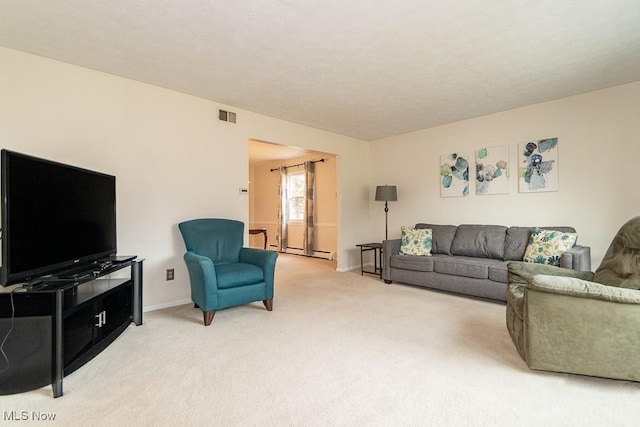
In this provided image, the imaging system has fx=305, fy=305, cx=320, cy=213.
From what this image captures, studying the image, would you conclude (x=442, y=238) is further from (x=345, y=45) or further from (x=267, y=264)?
(x=345, y=45)

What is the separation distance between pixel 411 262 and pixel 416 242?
0.38m

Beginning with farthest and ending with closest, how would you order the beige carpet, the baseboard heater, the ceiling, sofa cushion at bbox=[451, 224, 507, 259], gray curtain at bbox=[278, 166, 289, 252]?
1. gray curtain at bbox=[278, 166, 289, 252]
2. the baseboard heater
3. sofa cushion at bbox=[451, 224, 507, 259]
4. the ceiling
5. the beige carpet

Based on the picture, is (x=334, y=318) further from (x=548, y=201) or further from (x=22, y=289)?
(x=548, y=201)

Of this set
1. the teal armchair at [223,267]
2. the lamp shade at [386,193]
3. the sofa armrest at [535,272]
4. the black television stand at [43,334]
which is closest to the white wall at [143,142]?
the teal armchair at [223,267]

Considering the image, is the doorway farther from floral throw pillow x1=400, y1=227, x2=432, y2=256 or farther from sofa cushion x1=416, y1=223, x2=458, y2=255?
sofa cushion x1=416, y1=223, x2=458, y2=255

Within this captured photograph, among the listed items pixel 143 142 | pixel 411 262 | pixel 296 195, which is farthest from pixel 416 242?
pixel 296 195

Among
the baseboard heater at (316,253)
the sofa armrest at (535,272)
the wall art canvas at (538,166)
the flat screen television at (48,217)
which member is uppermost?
the wall art canvas at (538,166)

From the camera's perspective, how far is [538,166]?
391 cm

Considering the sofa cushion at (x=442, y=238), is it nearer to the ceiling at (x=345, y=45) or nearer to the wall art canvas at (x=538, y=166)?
the wall art canvas at (x=538, y=166)

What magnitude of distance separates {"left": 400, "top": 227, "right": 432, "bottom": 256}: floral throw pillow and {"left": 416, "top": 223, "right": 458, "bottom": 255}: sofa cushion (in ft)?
0.43

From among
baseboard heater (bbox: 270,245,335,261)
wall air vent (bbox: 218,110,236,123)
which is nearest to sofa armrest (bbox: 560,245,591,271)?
wall air vent (bbox: 218,110,236,123)

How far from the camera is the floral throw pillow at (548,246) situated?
10.7 feet

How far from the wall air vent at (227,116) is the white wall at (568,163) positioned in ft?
9.91

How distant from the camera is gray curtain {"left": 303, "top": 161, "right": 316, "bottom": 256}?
7119 mm
